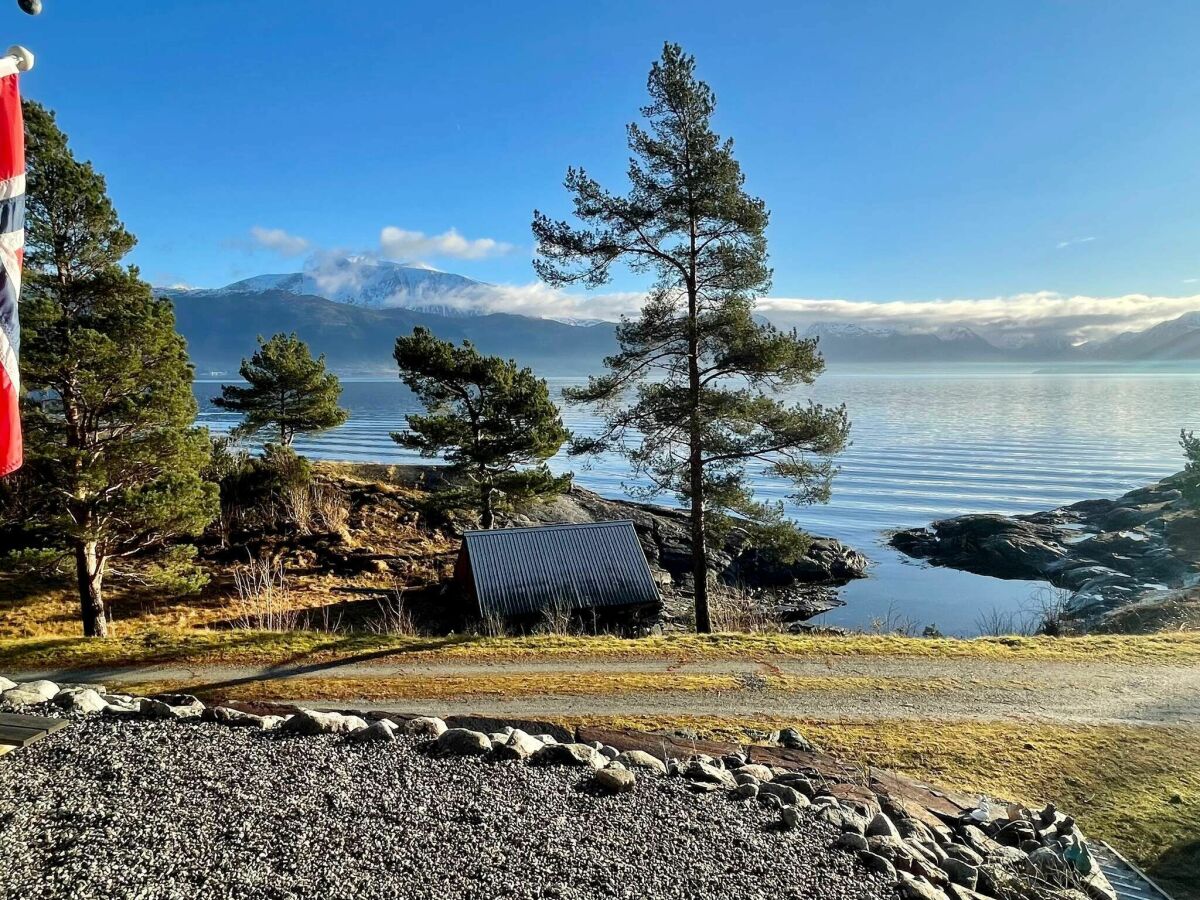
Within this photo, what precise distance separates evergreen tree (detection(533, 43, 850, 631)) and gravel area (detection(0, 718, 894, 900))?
10904 millimetres

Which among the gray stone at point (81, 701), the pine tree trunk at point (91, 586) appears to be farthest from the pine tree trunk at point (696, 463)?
the pine tree trunk at point (91, 586)

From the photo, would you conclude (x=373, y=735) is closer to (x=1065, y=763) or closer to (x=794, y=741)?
(x=794, y=741)

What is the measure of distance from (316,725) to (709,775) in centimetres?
392

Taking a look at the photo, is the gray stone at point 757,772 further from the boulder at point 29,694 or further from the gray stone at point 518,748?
the boulder at point 29,694

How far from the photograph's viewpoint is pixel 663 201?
1617cm

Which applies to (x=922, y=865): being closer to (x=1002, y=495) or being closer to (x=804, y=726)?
(x=804, y=726)

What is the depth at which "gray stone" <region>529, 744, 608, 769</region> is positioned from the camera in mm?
6543

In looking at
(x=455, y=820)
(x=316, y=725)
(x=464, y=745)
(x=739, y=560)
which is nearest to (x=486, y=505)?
(x=739, y=560)

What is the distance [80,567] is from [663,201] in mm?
14307

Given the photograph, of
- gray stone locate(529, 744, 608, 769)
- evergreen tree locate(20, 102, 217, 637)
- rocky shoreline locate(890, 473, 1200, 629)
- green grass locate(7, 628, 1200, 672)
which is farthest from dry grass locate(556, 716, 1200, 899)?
rocky shoreline locate(890, 473, 1200, 629)

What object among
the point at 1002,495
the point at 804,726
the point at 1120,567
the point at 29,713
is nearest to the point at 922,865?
the point at 804,726

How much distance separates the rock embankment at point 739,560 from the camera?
102 feet

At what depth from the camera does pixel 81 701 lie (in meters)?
7.25

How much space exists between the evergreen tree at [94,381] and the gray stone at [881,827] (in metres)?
12.6
